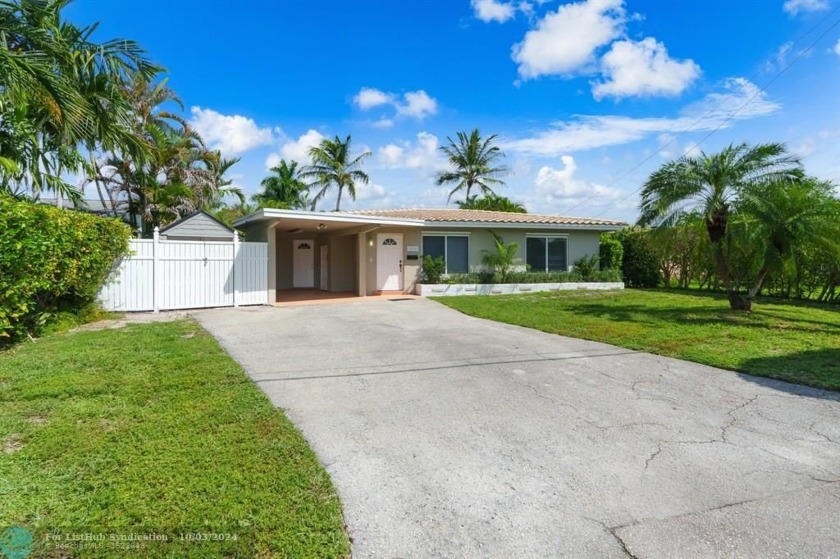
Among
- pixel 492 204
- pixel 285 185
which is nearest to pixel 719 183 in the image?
pixel 492 204

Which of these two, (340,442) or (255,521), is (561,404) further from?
(255,521)

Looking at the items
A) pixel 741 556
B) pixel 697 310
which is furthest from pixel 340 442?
pixel 697 310

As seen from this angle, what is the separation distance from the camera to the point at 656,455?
12.4ft

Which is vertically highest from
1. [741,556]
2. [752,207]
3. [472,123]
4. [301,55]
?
[472,123]

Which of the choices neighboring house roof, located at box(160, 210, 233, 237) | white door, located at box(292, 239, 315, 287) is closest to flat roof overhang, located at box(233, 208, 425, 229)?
neighboring house roof, located at box(160, 210, 233, 237)

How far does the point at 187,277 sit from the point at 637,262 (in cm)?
1772

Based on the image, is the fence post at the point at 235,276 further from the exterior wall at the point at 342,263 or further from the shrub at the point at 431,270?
the shrub at the point at 431,270

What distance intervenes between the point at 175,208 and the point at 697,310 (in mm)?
21439

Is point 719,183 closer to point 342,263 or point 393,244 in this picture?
point 393,244

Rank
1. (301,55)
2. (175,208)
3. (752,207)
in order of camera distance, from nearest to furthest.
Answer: (752,207)
(301,55)
(175,208)

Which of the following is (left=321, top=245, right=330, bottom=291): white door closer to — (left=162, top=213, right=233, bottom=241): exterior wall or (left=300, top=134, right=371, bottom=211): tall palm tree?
(left=162, top=213, right=233, bottom=241): exterior wall

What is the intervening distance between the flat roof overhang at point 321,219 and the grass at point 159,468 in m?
7.75

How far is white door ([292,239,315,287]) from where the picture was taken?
2072 centimetres

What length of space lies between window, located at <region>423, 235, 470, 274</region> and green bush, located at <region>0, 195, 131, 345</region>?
31.2 ft
